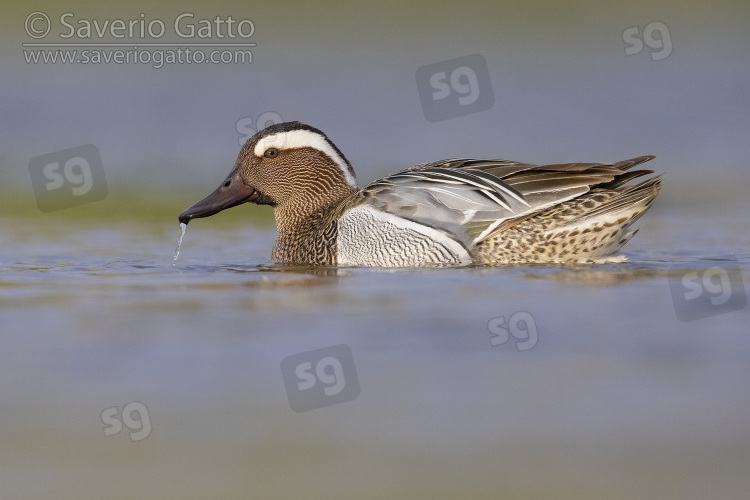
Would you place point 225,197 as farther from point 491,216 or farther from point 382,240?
point 491,216

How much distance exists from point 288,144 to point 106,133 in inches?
261

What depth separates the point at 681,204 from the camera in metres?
11.2

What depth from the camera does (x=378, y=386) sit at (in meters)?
4.88

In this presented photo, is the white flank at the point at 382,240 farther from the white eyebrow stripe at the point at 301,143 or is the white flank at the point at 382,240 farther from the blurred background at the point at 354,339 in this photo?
the white eyebrow stripe at the point at 301,143

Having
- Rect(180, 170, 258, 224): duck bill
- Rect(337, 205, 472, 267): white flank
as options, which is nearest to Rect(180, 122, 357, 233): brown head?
Rect(180, 170, 258, 224): duck bill

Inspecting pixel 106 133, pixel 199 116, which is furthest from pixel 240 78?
pixel 106 133

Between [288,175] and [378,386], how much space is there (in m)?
3.91

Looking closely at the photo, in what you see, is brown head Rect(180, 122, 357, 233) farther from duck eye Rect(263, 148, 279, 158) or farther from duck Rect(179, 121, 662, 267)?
duck Rect(179, 121, 662, 267)

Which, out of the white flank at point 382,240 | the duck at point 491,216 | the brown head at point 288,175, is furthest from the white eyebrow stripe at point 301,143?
the white flank at point 382,240

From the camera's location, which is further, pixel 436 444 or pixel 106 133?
pixel 106 133

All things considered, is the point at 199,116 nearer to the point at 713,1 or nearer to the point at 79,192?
the point at 79,192

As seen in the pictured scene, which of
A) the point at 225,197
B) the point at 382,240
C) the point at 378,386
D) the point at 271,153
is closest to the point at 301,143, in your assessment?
the point at 271,153

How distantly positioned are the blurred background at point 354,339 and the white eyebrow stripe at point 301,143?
2.76 ft

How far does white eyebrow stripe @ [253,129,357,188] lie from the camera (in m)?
8.46
